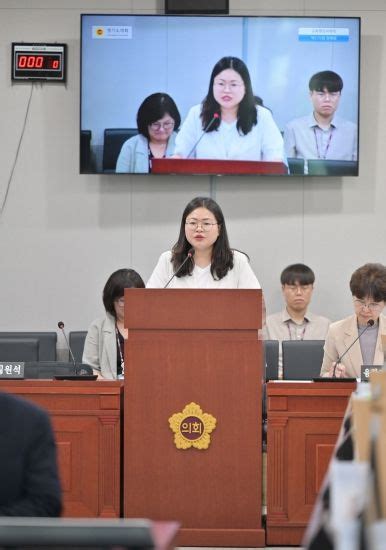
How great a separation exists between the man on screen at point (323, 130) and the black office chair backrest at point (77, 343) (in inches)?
71.0

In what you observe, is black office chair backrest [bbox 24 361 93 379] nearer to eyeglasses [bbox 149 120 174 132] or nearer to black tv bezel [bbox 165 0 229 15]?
eyeglasses [bbox 149 120 174 132]

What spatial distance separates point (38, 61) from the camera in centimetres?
705

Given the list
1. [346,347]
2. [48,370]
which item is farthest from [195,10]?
[48,370]

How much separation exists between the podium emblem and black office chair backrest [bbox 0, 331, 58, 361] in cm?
252

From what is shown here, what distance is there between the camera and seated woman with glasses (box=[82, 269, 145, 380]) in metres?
5.80

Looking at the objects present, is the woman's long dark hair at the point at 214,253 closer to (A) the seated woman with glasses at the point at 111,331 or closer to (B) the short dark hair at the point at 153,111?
(A) the seated woman with glasses at the point at 111,331

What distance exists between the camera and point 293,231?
281 inches

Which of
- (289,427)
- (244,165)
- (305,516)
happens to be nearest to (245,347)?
(289,427)

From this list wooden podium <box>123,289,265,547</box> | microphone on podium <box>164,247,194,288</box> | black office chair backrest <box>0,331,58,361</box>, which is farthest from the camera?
black office chair backrest <box>0,331,58,361</box>

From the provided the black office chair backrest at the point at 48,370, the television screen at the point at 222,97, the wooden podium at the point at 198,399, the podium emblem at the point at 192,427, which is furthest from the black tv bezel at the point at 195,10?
the podium emblem at the point at 192,427

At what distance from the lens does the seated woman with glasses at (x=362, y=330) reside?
17.4ft

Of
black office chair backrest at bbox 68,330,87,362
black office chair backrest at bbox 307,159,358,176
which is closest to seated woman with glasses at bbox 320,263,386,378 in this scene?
black office chair backrest at bbox 307,159,358,176

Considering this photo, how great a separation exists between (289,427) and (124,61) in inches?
125

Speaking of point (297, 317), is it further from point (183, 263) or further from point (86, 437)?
point (86, 437)
